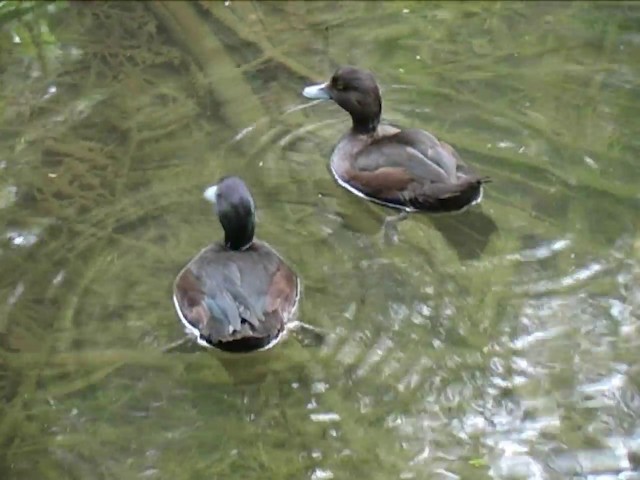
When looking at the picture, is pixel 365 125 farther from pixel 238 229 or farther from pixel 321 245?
pixel 238 229

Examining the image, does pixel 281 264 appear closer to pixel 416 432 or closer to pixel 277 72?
pixel 416 432

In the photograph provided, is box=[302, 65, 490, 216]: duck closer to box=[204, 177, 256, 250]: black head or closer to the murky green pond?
the murky green pond

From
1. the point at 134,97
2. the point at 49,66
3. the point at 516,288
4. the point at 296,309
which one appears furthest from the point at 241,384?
the point at 49,66

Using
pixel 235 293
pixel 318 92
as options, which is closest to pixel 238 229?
pixel 235 293

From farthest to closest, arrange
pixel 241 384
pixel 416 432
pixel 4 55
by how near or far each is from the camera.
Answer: pixel 4 55, pixel 241 384, pixel 416 432

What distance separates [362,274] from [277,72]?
92.3 inches

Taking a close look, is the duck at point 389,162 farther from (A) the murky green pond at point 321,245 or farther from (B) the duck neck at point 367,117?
(A) the murky green pond at point 321,245

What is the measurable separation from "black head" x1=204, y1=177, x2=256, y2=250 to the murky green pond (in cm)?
37

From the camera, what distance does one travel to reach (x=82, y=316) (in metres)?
5.62

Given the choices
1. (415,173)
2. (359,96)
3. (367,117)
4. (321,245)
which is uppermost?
(359,96)

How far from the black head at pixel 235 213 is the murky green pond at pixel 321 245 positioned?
0.37 meters

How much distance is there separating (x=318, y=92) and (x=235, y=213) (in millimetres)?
1575

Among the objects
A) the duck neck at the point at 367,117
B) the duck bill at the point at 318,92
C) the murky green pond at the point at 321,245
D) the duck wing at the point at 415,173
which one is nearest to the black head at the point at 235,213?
the murky green pond at the point at 321,245

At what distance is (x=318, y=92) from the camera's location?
6.95 meters
